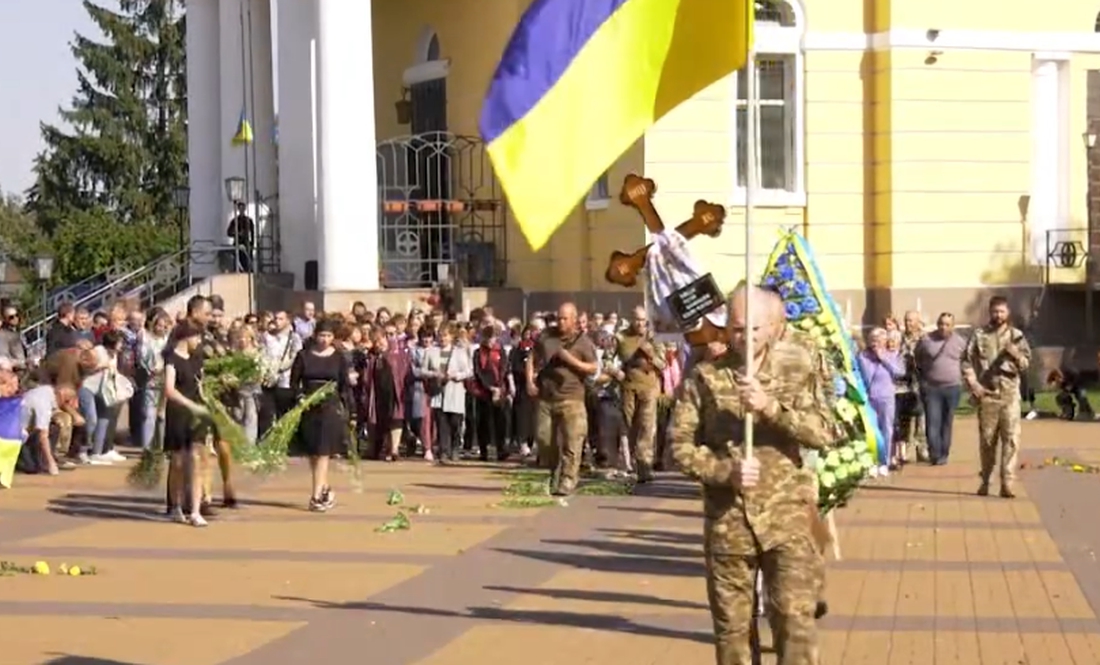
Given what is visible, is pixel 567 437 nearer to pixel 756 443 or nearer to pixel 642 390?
pixel 642 390

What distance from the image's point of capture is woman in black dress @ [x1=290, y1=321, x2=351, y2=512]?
18.2 metres

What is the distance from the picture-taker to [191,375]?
17.6 metres

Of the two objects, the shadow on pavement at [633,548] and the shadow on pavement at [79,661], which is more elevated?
the shadow on pavement at [79,661]

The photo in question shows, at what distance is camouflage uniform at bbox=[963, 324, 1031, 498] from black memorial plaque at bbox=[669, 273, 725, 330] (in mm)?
9022

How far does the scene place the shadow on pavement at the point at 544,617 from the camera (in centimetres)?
1196

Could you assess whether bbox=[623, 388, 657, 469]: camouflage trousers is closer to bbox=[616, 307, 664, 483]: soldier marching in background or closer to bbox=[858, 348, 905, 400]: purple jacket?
bbox=[616, 307, 664, 483]: soldier marching in background

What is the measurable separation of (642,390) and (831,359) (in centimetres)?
834

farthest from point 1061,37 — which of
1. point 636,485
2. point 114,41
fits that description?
point 114,41

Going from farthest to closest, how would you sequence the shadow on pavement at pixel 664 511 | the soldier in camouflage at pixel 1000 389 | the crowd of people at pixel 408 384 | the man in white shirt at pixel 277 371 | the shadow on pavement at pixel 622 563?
the man in white shirt at pixel 277 371 → the crowd of people at pixel 408 384 → the soldier in camouflage at pixel 1000 389 → the shadow on pavement at pixel 664 511 → the shadow on pavement at pixel 622 563

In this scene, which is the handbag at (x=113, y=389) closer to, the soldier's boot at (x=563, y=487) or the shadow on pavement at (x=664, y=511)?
the soldier's boot at (x=563, y=487)

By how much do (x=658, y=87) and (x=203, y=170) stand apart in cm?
3203

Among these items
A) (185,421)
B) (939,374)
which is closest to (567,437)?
(185,421)

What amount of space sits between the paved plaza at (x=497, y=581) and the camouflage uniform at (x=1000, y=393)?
46 cm

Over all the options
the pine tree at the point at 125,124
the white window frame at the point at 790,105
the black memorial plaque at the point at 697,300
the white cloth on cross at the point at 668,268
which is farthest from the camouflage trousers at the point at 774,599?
the pine tree at the point at 125,124
